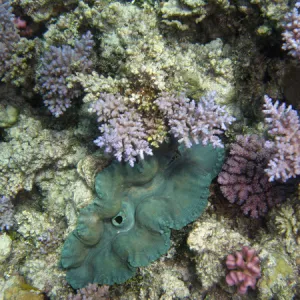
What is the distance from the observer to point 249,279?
264cm

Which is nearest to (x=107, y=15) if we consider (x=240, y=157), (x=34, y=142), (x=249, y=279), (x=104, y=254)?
(x=34, y=142)

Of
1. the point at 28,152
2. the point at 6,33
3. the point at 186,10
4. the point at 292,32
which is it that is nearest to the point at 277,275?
the point at 292,32

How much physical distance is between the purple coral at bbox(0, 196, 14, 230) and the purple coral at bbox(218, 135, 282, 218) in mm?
3051

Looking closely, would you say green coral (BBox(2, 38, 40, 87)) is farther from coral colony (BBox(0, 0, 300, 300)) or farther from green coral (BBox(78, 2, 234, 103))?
green coral (BBox(78, 2, 234, 103))

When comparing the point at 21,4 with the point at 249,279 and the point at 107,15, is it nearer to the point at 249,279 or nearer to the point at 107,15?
the point at 107,15

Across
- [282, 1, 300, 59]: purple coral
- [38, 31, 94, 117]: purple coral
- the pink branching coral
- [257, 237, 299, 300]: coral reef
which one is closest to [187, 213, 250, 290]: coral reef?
the pink branching coral

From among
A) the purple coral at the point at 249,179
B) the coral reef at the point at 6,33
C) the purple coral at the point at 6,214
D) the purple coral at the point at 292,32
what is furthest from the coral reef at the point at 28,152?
the purple coral at the point at 292,32

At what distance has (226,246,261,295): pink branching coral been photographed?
264 cm

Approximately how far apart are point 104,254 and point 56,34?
2882 mm

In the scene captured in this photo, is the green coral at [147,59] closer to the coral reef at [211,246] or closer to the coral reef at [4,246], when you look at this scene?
the coral reef at [211,246]

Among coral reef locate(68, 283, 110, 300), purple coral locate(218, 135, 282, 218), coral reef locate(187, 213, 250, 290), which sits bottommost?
coral reef locate(68, 283, 110, 300)

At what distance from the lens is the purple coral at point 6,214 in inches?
151

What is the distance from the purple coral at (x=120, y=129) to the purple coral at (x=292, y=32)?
1624 millimetres

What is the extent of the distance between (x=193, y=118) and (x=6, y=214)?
311 cm
